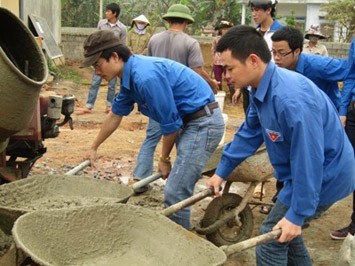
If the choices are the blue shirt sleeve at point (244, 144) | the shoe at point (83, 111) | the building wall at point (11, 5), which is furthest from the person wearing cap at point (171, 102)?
the building wall at point (11, 5)

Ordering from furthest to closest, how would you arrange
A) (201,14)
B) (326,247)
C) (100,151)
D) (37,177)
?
1. (201,14)
2. (100,151)
3. (326,247)
4. (37,177)

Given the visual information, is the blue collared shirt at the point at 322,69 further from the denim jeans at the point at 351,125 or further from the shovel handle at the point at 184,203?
the shovel handle at the point at 184,203

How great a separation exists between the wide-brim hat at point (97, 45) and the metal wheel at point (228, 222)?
1.58m

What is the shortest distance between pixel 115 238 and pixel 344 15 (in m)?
15.5

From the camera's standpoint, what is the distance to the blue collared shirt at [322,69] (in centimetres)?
479

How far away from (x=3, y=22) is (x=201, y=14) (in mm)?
15140

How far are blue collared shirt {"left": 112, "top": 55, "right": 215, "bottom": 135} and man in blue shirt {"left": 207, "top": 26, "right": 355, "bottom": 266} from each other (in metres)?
0.86

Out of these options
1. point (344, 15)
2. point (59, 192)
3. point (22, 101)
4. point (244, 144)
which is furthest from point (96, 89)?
point (344, 15)

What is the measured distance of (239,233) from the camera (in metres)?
4.83

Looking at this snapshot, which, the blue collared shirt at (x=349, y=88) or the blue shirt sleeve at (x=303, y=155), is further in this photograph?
the blue collared shirt at (x=349, y=88)

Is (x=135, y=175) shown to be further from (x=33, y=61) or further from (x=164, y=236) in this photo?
(x=164, y=236)

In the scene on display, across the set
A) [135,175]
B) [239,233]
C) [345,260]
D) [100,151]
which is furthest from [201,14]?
[345,260]

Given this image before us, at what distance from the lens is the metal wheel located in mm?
4719

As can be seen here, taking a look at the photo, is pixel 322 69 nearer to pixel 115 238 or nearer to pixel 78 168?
pixel 78 168
